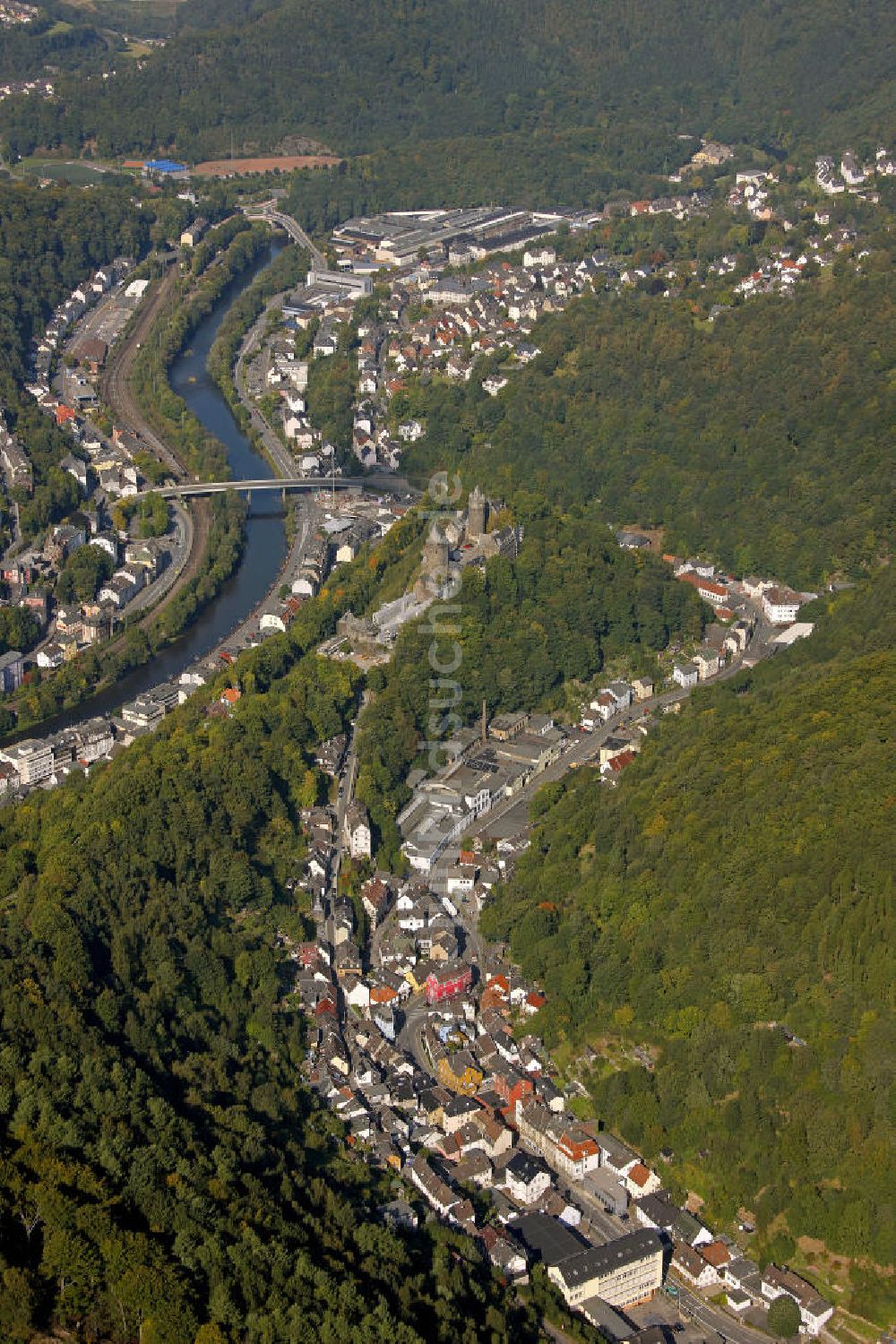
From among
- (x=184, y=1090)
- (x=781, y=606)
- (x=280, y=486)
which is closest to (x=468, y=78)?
(x=280, y=486)

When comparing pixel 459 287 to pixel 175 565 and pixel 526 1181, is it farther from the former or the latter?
pixel 526 1181

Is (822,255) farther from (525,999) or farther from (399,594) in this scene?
(525,999)

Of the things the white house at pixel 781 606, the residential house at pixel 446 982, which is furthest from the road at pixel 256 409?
the residential house at pixel 446 982

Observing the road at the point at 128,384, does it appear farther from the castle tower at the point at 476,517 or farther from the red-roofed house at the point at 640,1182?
the red-roofed house at the point at 640,1182

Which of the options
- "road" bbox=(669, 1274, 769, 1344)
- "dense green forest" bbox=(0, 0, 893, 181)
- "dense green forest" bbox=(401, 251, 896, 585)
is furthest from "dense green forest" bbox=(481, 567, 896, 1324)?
"dense green forest" bbox=(0, 0, 893, 181)

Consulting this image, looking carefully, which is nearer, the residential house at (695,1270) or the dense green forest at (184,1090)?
the dense green forest at (184,1090)

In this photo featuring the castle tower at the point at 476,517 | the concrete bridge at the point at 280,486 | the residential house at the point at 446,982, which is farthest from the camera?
the concrete bridge at the point at 280,486

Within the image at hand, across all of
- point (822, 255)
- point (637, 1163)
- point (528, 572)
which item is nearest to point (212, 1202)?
point (637, 1163)
